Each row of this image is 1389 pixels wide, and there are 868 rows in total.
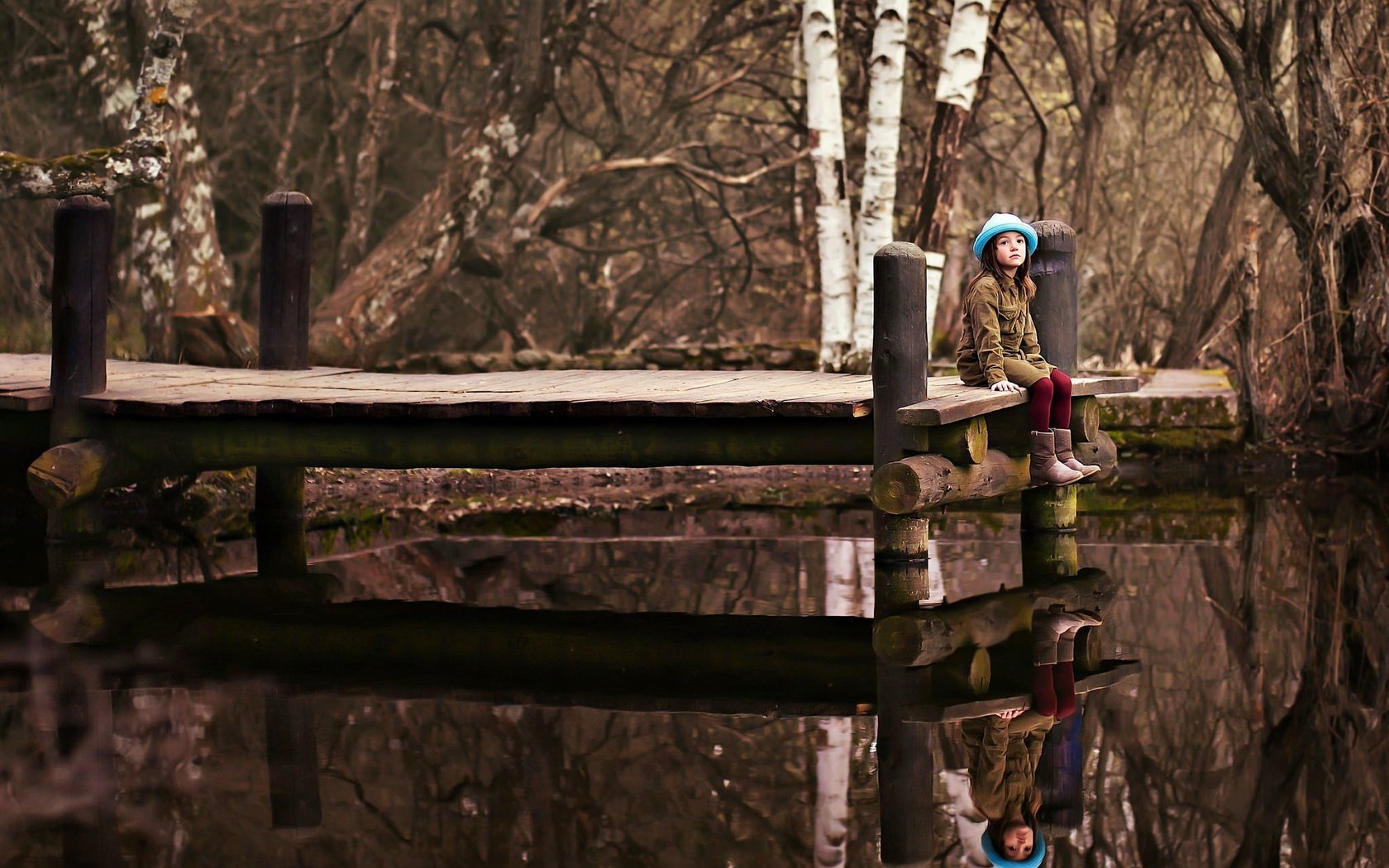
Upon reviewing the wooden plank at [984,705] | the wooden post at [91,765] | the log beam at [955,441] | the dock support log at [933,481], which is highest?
the log beam at [955,441]

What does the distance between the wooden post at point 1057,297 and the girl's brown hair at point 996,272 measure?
0.53m

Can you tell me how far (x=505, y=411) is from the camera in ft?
22.6

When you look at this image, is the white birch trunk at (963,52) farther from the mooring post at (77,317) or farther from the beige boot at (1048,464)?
the mooring post at (77,317)

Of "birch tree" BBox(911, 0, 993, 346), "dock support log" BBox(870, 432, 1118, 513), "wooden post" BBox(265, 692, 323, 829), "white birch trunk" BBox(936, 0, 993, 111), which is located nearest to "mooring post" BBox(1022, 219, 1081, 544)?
"dock support log" BBox(870, 432, 1118, 513)

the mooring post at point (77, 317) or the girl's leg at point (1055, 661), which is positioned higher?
the mooring post at point (77, 317)

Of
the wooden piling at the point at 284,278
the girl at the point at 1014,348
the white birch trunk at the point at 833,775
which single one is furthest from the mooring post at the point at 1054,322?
the wooden piling at the point at 284,278

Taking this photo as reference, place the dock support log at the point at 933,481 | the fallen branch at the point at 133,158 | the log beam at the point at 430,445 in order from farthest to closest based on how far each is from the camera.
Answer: the fallen branch at the point at 133,158
the log beam at the point at 430,445
the dock support log at the point at 933,481

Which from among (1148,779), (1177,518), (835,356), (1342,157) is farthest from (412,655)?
(1342,157)

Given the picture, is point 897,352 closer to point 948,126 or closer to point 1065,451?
point 1065,451

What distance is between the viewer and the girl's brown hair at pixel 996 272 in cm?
710

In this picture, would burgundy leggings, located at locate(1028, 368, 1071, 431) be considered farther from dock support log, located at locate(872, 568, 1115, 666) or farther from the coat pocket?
dock support log, located at locate(872, 568, 1115, 666)

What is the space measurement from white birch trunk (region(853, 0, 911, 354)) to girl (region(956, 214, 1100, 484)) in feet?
10.4

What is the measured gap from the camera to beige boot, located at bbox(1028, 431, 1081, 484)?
7.07 metres

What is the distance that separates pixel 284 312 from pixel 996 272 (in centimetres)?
382
